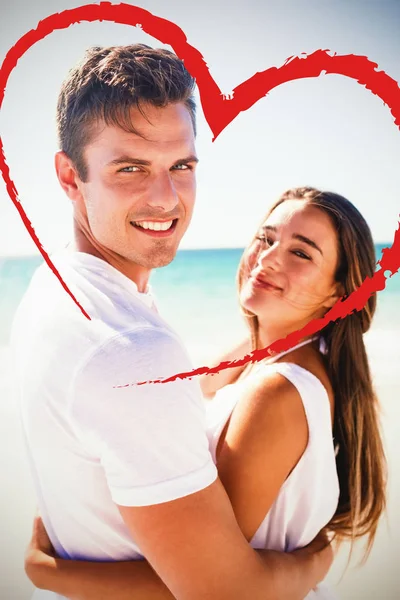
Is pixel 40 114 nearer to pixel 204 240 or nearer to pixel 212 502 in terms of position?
pixel 212 502

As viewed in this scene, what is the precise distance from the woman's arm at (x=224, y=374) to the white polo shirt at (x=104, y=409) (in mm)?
945

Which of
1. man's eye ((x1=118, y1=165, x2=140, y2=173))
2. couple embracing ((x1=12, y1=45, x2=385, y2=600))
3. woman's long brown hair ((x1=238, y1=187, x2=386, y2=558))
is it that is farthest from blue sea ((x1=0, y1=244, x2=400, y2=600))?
man's eye ((x1=118, y1=165, x2=140, y2=173))

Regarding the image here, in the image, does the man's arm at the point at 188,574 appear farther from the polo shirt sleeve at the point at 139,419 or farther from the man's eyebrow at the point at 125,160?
the man's eyebrow at the point at 125,160

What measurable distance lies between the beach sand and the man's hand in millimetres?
1115

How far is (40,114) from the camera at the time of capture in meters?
2.29

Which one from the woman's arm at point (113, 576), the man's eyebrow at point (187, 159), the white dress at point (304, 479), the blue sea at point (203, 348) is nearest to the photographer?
the woman's arm at point (113, 576)

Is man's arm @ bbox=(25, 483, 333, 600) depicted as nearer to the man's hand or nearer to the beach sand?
the man's hand

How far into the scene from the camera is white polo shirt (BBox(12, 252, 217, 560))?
1.01 metres

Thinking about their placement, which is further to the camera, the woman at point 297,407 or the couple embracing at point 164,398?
the woman at point 297,407

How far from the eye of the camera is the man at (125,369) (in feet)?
3.35

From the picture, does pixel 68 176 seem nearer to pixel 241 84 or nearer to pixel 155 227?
pixel 155 227

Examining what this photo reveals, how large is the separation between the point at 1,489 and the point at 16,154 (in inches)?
95.7

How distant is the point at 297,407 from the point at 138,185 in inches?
30.4

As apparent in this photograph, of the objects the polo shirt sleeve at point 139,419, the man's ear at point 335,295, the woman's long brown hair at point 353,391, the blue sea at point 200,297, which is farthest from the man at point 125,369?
the blue sea at point 200,297
